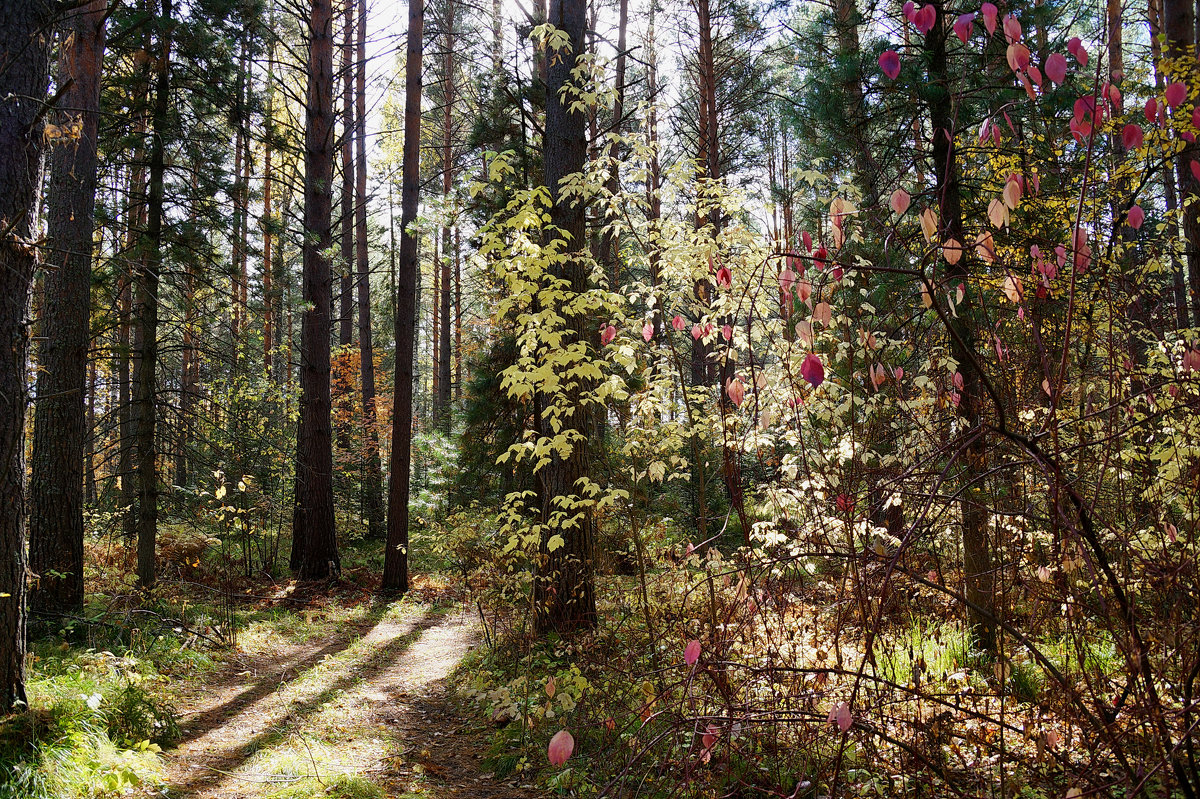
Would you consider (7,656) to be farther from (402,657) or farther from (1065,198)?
(1065,198)

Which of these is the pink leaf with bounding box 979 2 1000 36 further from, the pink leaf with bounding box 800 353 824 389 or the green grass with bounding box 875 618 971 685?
the green grass with bounding box 875 618 971 685

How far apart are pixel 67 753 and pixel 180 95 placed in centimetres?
691

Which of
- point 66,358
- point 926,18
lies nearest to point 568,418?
point 926,18

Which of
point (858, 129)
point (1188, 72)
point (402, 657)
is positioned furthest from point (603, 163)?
point (402, 657)

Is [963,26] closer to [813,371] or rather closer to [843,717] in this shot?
[813,371]

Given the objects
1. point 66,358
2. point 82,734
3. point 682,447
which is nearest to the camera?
point 82,734

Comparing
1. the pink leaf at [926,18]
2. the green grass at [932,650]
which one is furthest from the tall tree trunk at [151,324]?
the pink leaf at [926,18]

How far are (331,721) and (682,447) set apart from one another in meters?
3.92

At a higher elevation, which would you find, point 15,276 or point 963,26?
point 963,26

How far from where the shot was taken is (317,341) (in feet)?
31.9

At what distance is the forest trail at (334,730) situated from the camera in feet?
12.9

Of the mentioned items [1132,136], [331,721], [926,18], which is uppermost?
[926,18]

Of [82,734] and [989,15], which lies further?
[82,734]

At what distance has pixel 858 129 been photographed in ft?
19.0
